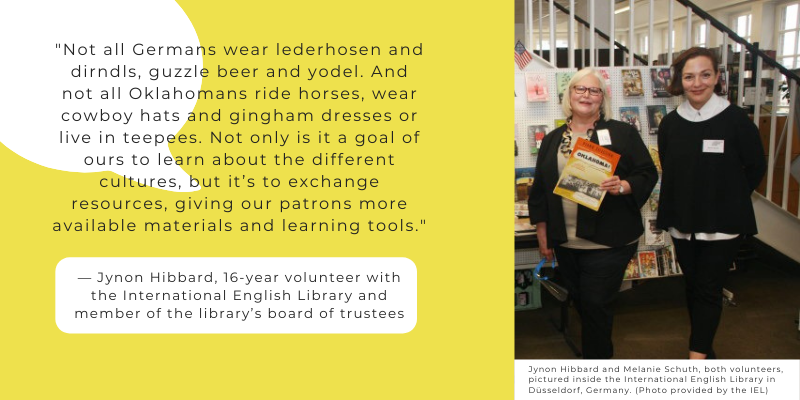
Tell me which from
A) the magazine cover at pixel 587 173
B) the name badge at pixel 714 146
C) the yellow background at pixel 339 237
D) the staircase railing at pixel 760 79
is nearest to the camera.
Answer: the yellow background at pixel 339 237

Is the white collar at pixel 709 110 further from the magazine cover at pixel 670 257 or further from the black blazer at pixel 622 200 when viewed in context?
the magazine cover at pixel 670 257

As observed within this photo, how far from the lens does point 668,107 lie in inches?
109

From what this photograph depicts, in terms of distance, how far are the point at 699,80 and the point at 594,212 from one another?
58cm

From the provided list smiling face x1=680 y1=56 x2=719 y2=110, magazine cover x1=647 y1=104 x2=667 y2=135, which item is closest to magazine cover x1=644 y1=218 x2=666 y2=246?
magazine cover x1=647 y1=104 x2=667 y2=135

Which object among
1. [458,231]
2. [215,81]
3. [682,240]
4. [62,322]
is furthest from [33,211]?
[682,240]

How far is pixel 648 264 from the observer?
280cm

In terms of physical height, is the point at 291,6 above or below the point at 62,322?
above

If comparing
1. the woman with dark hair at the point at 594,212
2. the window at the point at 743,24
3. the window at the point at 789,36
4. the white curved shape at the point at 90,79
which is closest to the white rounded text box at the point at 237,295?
the white curved shape at the point at 90,79

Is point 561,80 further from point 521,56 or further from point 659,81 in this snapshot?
point 659,81

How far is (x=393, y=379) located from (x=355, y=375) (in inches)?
2.1

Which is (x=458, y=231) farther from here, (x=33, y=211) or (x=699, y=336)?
(x=699, y=336)

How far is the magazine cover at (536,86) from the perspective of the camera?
8.79 feet

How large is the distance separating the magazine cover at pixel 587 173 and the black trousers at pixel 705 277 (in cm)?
50

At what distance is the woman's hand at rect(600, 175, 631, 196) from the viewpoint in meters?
1.65
